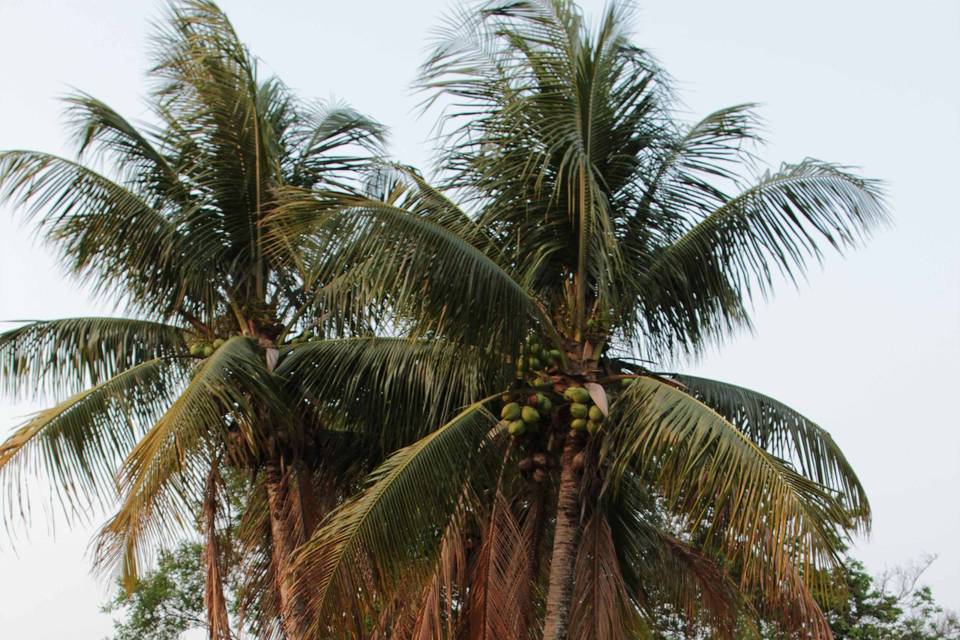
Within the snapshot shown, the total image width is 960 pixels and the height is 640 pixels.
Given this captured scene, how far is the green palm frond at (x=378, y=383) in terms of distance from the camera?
35.9ft

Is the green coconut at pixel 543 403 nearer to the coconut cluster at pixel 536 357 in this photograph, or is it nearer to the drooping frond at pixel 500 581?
the coconut cluster at pixel 536 357

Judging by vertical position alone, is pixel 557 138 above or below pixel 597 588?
above

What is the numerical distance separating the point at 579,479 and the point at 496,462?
71cm

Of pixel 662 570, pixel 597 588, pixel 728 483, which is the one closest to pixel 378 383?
pixel 597 588

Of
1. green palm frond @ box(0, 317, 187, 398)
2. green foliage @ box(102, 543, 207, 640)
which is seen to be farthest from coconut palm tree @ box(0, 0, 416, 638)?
green foliage @ box(102, 543, 207, 640)

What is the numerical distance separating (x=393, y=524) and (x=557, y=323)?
7.80ft

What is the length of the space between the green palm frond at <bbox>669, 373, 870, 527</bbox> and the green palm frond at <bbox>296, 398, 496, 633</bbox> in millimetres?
2039

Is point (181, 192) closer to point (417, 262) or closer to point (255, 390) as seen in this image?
point (255, 390)

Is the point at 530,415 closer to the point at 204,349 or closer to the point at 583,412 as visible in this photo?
the point at 583,412

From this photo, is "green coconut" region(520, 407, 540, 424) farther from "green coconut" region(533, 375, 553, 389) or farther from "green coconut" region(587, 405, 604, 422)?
"green coconut" region(587, 405, 604, 422)

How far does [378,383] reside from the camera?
38.1 ft

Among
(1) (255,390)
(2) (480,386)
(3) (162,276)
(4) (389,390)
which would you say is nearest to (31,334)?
(3) (162,276)

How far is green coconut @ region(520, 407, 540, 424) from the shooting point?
31.8ft

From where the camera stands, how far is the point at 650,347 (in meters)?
10.8
